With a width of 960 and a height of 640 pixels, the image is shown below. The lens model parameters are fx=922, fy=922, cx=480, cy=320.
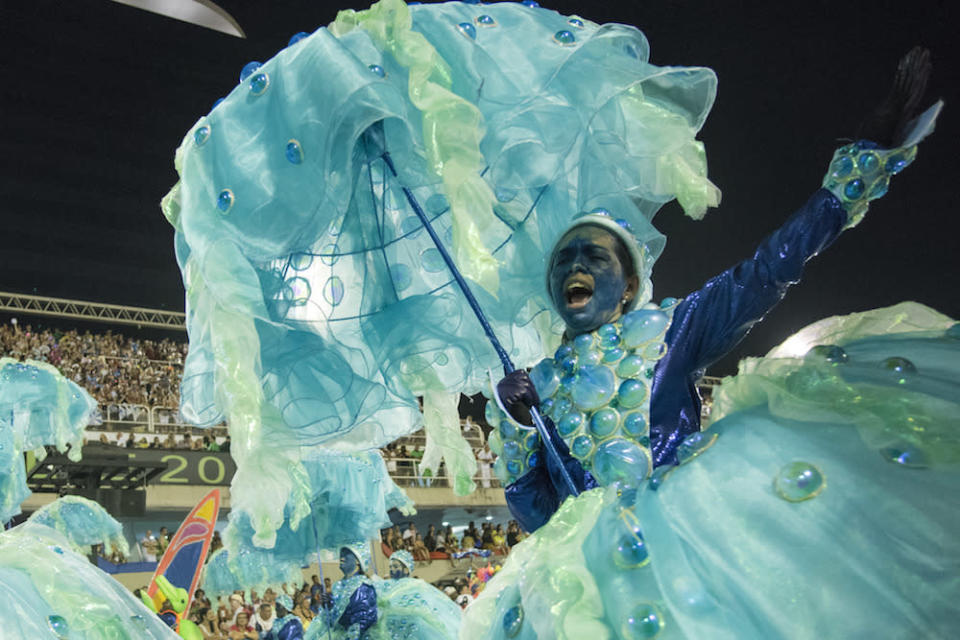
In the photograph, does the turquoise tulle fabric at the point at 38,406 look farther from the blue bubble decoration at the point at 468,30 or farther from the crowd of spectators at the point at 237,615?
the crowd of spectators at the point at 237,615

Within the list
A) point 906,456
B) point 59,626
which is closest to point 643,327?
point 906,456

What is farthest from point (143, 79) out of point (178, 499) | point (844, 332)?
point (844, 332)

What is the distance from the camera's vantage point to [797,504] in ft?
3.79

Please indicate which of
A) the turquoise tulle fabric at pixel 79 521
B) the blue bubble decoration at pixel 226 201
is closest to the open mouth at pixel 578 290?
the blue bubble decoration at pixel 226 201

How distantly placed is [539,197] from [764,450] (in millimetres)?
1342

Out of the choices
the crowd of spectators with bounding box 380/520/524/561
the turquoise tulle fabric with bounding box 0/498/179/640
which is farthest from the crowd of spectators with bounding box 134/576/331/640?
the turquoise tulle fabric with bounding box 0/498/179/640

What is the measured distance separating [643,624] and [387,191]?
1.59 meters

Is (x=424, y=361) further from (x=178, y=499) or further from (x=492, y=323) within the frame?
(x=178, y=499)

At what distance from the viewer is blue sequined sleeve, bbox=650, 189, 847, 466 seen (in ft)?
5.73

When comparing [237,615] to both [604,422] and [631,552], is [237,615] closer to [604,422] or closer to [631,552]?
[604,422]

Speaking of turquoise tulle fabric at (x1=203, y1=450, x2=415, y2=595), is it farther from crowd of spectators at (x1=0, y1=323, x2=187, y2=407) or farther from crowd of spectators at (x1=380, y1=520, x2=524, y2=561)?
crowd of spectators at (x1=0, y1=323, x2=187, y2=407)

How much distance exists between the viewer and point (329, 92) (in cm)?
200

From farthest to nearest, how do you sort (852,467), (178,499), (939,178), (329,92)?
(178,499), (939,178), (329,92), (852,467)

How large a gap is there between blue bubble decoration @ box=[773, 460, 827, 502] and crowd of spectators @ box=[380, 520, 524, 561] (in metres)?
9.33
